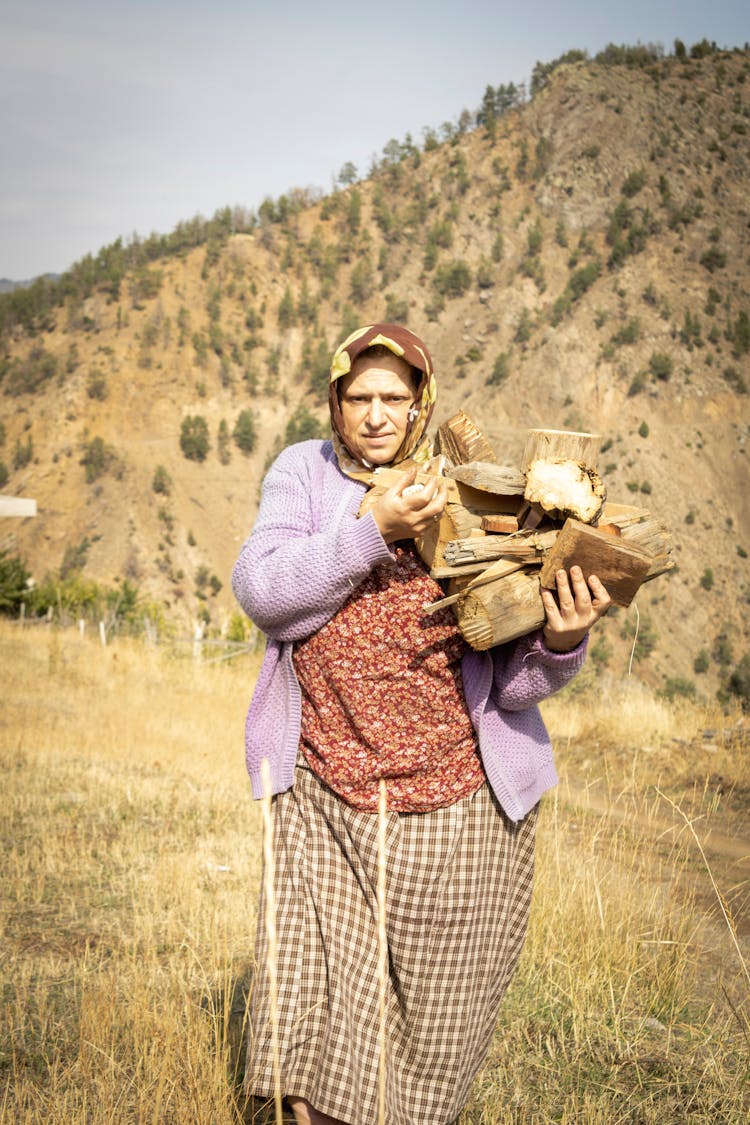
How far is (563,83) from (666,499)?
35.4m

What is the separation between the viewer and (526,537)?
5.99 feet

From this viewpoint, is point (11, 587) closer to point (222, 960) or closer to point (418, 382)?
point (222, 960)

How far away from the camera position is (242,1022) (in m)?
2.70

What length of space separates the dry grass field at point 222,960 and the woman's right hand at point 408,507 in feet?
3.64

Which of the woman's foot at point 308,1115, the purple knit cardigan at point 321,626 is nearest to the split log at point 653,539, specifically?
the purple knit cardigan at point 321,626

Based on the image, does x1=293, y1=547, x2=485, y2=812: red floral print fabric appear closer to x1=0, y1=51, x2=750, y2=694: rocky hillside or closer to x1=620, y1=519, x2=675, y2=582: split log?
x1=620, y1=519, x2=675, y2=582: split log

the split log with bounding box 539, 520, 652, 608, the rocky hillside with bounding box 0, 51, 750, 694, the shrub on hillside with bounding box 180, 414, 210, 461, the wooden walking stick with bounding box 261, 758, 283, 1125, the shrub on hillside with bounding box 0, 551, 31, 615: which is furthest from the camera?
the shrub on hillside with bounding box 180, 414, 210, 461

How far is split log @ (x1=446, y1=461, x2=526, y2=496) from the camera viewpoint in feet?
6.03

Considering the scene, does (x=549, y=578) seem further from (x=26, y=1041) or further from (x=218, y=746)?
(x=218, y=746)

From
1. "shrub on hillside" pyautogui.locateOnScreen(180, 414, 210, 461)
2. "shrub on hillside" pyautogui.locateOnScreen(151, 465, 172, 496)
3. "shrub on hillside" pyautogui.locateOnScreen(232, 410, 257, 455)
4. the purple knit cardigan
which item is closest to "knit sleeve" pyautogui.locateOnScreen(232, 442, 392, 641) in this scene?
the purple knit cardigan

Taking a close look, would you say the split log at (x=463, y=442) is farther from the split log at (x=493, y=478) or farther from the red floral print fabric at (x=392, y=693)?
the red floral print fabric at (x=392, y=693)

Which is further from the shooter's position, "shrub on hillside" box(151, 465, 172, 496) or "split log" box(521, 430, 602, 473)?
"shrub on hillside" box(151, 465, 172, 496)

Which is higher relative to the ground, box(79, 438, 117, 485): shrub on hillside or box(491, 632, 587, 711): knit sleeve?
box(491, 632, 587, 711): knit sleeve

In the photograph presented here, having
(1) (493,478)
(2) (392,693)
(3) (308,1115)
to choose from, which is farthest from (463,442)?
(3) (308,1115)
